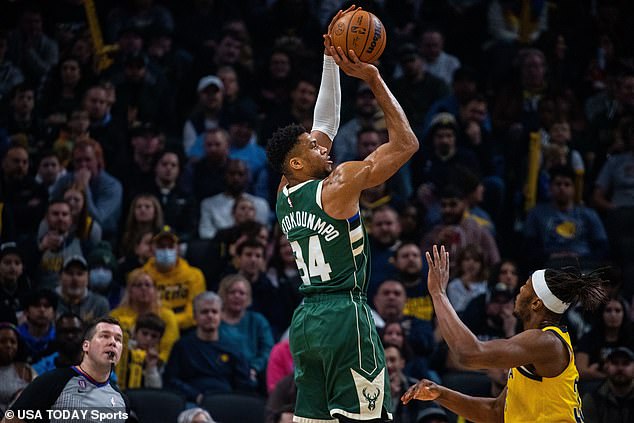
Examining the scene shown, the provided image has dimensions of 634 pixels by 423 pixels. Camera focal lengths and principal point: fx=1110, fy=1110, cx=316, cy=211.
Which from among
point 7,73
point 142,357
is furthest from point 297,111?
point 142,357

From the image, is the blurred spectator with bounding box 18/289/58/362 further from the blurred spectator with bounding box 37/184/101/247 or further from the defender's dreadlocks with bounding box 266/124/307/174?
the defender's dreadlocks with bounding box 266/124/307/174

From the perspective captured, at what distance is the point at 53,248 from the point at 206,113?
311cm

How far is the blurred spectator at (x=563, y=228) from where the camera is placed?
12.1 m

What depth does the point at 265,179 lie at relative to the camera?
506 inches

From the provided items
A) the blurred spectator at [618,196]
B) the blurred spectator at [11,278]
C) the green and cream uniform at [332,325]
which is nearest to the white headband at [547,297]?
the green and cream uniform at [332,325]

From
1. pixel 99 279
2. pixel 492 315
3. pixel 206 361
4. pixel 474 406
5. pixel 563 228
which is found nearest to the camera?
pixel 474 406

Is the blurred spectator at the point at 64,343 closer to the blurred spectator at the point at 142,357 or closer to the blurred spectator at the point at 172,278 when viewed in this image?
the blurred spectator at the point at 142,357

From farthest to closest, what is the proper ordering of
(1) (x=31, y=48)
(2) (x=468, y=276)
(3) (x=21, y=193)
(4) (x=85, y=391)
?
(1) (x=31, y=48) → (3) (x=21, y=193) → (2) (x=468, y=276) → (4) (x=85, y=391)

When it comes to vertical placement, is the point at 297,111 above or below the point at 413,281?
above

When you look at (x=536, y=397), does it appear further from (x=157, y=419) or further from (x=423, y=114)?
(x=423, y=114)

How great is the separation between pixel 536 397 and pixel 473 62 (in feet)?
32.7

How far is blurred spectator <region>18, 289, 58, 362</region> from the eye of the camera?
9961 millimetres

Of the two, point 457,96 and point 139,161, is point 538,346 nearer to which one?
point 139,161

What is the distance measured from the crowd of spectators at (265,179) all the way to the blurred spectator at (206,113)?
0.03m
